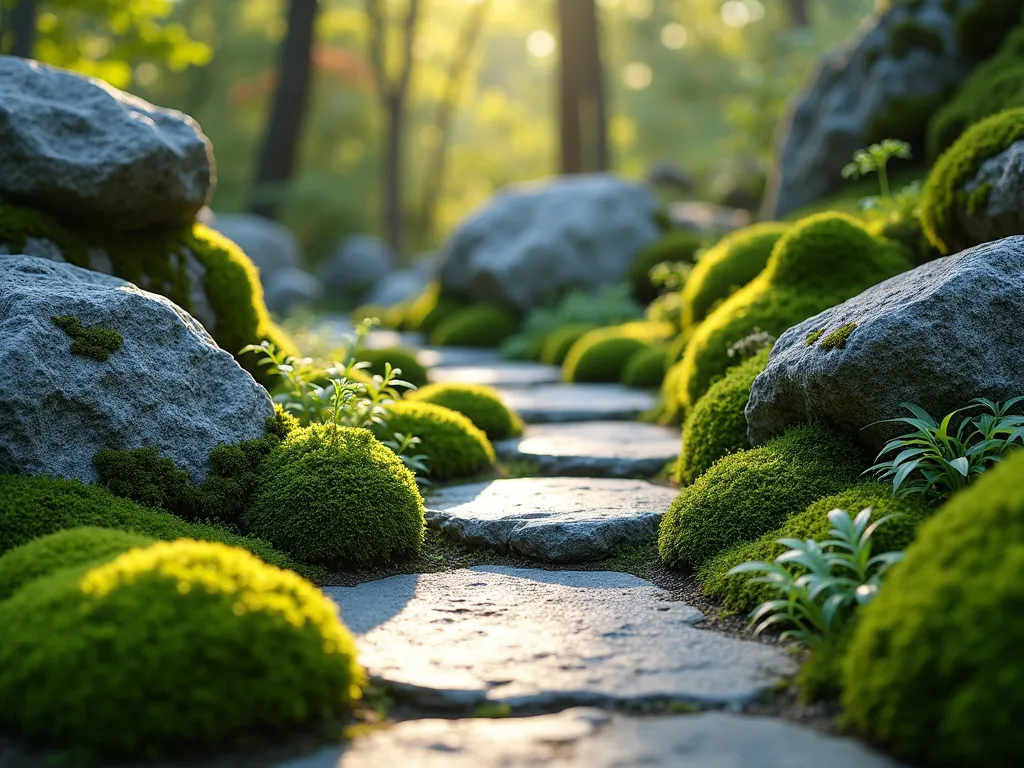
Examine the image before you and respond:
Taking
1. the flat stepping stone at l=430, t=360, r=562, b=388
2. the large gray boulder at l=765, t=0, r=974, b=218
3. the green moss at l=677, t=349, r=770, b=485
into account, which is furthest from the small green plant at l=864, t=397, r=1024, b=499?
the large gray boulder at l=765, t=0, r=974, b=218

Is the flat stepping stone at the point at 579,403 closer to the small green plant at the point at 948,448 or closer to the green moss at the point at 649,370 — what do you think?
the green moss at the point at 649,370

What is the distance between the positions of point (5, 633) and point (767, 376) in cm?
395

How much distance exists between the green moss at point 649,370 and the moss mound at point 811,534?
5.99 metres

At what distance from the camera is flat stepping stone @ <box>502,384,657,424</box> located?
939 cm

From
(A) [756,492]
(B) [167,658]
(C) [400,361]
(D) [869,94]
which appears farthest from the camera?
(D) [869,94]

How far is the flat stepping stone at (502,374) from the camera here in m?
11.8

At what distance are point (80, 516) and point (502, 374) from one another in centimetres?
817

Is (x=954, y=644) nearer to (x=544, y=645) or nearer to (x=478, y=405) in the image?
(x=544, y=645)

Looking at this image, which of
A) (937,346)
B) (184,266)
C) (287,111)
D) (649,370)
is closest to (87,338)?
(184,266)

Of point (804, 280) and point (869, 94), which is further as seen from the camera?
point (869, 94)

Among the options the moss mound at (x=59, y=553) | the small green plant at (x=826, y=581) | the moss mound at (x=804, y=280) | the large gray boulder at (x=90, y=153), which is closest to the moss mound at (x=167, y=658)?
the moss mound at (x=59, y=553)

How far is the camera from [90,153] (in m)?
6.39

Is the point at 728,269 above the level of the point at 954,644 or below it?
above

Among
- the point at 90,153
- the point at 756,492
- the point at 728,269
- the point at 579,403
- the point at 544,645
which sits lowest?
the point at 579,403
